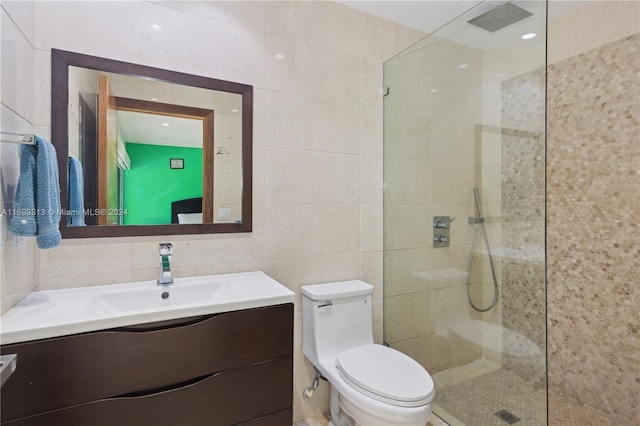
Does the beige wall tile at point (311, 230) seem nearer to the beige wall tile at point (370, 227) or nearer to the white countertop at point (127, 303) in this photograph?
the beige wall tile at point (370, 227)

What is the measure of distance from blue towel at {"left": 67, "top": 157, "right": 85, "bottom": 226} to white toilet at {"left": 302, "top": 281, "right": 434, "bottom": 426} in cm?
112

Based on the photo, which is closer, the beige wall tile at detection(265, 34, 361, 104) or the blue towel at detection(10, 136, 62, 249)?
the blue towel at detection(10, 136, 62, 249)

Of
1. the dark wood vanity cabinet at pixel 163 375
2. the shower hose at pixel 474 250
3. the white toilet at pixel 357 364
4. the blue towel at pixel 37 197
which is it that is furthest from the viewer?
the shower hose at pixel 474 250

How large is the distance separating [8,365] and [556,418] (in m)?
2.57

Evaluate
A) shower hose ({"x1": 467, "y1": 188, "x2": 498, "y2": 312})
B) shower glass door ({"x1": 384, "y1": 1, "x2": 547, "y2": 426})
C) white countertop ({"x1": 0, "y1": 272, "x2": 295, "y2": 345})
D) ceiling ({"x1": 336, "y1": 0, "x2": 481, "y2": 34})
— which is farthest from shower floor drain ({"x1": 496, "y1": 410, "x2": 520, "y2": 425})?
ceiling ({"x1": 336, "y1": 0, "x2": 481, "y2": 34})

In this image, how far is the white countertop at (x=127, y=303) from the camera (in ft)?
3.21

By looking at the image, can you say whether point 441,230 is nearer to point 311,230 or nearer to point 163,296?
point 311,230

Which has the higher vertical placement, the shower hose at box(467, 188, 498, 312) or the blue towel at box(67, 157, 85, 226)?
the blue towel at box(67, 157, 85, 226)

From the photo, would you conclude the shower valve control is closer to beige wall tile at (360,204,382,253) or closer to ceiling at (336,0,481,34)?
beige wall tile at (360,204,382,253)

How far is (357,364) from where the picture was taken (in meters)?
1.56

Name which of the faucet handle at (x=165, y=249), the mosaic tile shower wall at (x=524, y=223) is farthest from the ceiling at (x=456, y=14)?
the faucet handle at (x=165, y=249)

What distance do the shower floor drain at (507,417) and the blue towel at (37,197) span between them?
2.13 m

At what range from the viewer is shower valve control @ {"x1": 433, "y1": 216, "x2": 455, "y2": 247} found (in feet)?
6.14

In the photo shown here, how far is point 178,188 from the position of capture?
1.56 meters
